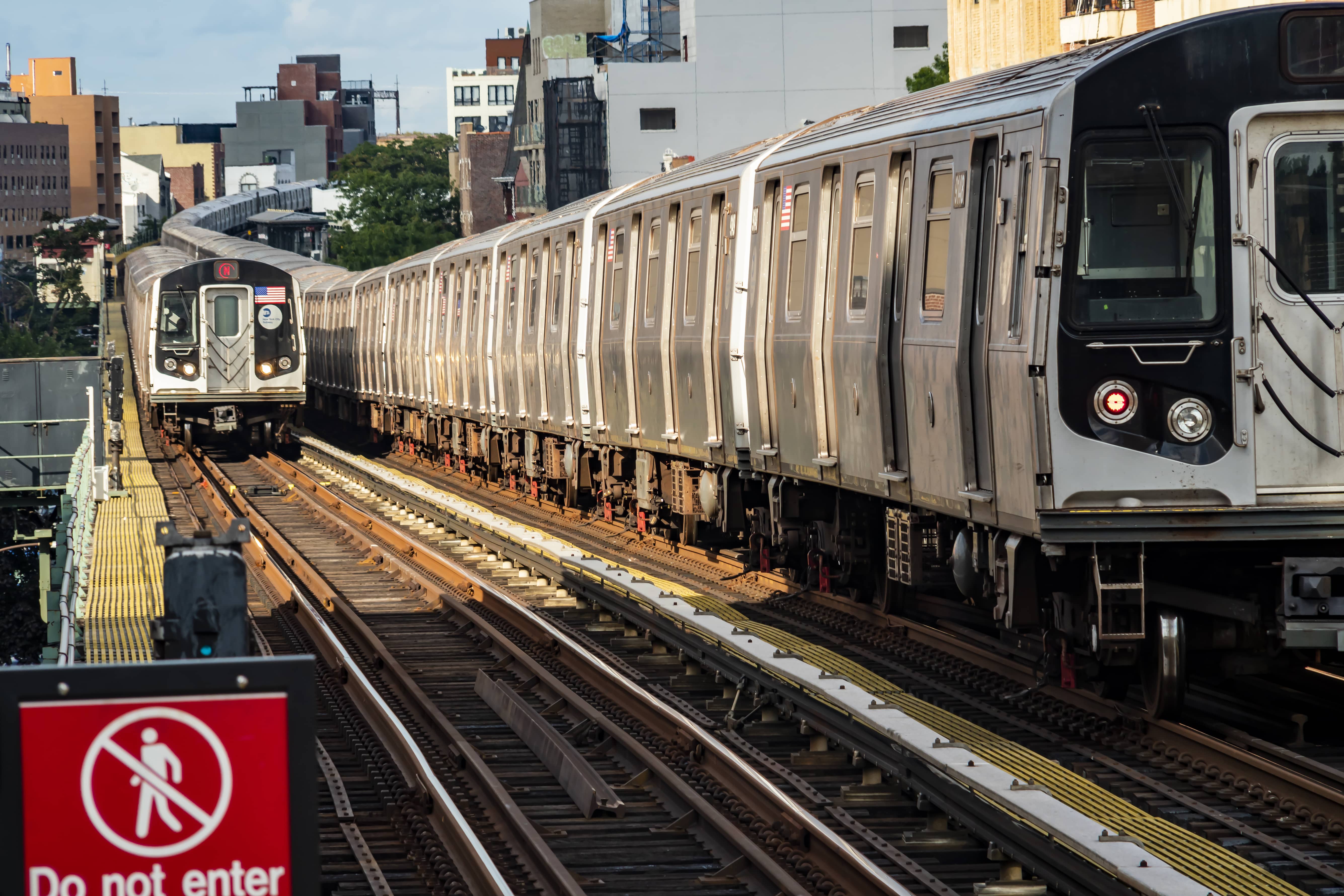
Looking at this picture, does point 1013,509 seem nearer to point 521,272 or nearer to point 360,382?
point 521,272

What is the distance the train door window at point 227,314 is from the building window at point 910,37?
44.5 m

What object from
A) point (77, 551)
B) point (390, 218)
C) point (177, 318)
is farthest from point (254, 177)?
point (77, 551)

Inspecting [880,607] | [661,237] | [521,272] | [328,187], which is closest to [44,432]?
[521,272]

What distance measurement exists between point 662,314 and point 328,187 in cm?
14718

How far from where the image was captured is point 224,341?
3142 cm

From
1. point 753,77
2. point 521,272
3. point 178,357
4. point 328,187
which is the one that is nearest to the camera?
point 521,272

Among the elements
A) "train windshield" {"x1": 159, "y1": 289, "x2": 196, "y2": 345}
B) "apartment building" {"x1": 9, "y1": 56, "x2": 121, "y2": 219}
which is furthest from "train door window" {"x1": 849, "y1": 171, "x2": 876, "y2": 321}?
"apartment building" {"x1": 9, "y1": 56, "x2": 121, "y2": 219}

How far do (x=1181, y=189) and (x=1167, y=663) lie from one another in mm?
2220

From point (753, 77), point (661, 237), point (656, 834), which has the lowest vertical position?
point (656, 834)

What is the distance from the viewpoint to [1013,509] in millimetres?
8891

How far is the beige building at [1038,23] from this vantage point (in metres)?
33.3

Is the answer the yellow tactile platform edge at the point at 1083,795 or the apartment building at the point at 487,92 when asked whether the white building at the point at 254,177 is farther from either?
the yellow tactile platform edge at the point at 1083,795

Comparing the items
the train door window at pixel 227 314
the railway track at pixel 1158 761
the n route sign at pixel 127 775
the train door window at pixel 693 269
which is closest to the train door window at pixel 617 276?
the train door window at pixel 693 269

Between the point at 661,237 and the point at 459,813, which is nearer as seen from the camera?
the point at 459,813
